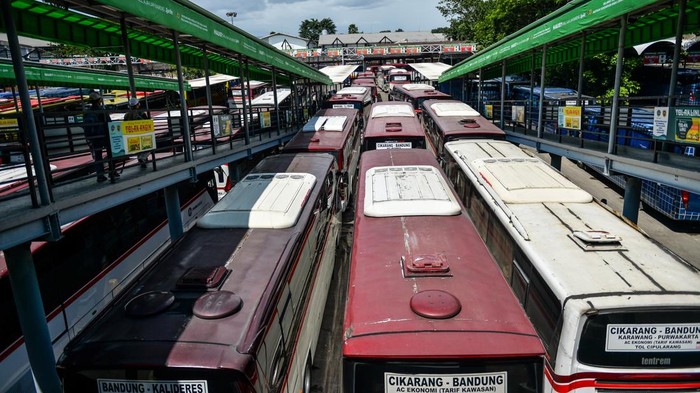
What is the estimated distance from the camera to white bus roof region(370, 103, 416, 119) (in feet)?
53.4

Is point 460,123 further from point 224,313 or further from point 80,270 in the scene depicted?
point 224,313

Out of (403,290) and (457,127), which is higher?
(457,127)

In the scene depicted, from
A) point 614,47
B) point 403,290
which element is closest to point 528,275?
point 403,290

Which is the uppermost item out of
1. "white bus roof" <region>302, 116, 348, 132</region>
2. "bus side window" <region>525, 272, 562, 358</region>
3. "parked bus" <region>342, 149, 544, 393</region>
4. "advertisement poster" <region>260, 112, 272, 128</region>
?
"advertisement poster" <region>260, 112, 272, 128</region>

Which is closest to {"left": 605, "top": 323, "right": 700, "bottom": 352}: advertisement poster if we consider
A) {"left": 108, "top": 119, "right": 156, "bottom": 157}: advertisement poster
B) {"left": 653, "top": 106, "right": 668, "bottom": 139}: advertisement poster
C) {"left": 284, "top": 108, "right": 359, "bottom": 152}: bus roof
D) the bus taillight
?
{"left": 653, "top": 106, "right": 668, "bottom": 139}: advertisement poster

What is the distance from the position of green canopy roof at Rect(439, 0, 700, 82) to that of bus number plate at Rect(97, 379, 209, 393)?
290 inches

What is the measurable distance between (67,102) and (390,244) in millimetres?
17661

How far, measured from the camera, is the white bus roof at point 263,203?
6086 mm

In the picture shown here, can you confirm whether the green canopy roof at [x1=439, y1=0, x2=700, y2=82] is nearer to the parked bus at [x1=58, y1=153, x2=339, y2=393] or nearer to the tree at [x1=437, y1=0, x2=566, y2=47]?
the parked bus at [x1=58, y1=153, x2=339, y2=393]

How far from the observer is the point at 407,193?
Result: 7.21 m

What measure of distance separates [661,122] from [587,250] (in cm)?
375

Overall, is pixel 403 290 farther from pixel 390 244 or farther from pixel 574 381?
pixel 574 381

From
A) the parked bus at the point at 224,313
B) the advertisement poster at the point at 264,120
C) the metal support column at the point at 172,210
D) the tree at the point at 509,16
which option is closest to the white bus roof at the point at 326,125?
the advertisement poster at the point at 264,120

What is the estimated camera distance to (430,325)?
154 inches
